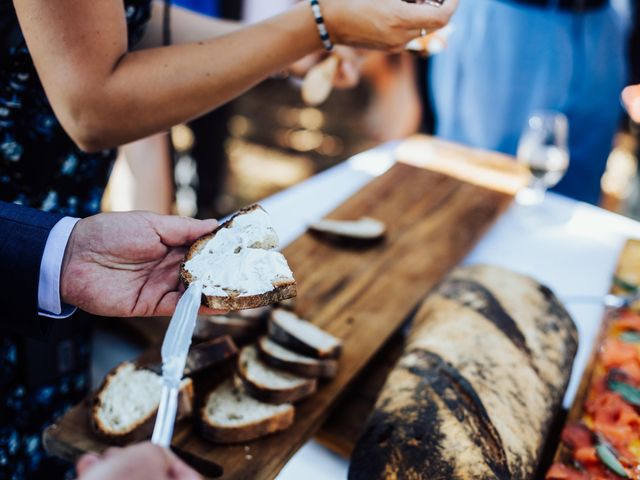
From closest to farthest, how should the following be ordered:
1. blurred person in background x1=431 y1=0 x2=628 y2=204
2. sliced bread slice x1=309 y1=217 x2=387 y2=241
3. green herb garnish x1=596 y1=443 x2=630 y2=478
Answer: green herb garnish x1=596 y1=443 x2=630 y2=478
sliced bread slice x1=309 y1=217 x2=387 y2=241
blurred person in background x1=431 y1=0 x2=628 y2=204

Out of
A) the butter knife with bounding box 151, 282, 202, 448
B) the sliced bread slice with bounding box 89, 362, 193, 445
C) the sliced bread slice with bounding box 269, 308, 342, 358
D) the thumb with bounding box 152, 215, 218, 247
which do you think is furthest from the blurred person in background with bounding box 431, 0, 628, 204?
the butter knife with bounding box 151, 282, 202, 448

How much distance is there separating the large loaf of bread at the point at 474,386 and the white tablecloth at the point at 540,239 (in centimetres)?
33

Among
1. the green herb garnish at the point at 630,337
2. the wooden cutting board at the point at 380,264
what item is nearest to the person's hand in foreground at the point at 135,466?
the wooden cutting board at the point at 380,264

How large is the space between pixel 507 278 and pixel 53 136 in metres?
1.59

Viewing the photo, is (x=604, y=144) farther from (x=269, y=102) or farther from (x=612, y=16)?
(x=269, y=102)

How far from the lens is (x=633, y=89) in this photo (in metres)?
2.80

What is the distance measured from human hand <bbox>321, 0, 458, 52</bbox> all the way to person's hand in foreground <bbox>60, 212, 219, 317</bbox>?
2.32 feet

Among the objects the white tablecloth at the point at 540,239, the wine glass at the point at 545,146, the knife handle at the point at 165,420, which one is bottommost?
the white tablecloth at the point at 540,239

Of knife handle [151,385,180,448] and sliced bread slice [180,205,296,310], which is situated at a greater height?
knife handle [151,385,180,448]

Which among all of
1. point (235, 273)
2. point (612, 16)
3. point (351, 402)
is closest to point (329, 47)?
point (235, 273)

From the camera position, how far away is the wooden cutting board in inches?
65.6

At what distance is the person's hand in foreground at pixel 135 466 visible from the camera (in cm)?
78

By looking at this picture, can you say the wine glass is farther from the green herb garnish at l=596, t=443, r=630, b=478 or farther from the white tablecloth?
the green herb garnish at l=596, t=443, r=630, b=478

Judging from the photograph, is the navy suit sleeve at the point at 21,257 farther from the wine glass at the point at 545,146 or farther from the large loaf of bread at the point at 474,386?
the wine glass at the point at 545,146
